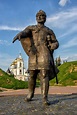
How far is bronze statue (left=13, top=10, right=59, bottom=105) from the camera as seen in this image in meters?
6.91

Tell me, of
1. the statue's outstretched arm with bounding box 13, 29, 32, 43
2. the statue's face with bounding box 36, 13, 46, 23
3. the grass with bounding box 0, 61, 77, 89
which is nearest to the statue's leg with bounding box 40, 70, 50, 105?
the statue's outstretched arm with bounding box 13, 29, 32, 43

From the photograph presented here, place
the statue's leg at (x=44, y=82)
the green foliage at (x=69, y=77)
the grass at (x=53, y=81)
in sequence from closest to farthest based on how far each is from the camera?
1. the statue's leg at (x=44, y=82)
2. the grass at (x=53, y=81)
3. the green foliage at (x=69, y=77)

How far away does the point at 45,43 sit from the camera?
714 cm

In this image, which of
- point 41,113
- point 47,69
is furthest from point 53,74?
point 41,113

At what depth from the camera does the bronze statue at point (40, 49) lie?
691 cm

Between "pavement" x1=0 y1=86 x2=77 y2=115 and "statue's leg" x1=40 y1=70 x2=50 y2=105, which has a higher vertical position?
"statue's leg" x1=40 y1=70 x2=50 y2=105

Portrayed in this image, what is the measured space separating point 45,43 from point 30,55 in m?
0.53

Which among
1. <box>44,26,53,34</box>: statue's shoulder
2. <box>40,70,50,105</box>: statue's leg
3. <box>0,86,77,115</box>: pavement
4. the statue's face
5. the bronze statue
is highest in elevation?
the statue's face

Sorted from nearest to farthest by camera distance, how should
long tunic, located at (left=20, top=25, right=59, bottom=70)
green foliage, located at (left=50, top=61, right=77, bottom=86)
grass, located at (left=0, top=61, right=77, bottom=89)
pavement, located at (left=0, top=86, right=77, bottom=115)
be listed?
pavement, located at (left=0, top=86, right=77, bottom=115) < long tunic, located at (left=20, top=25, right=59, bottom=70) < grass, located at (left=0, top=61, right=77, bottom=89) < green foliage, located at (left=50, top=61, right=77, bottom=86)

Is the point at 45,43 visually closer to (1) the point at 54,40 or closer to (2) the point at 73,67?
(1) the point at 54,40

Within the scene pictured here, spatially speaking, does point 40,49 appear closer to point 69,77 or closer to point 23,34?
point 23,34

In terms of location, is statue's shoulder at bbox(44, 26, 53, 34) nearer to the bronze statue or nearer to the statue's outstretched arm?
the bronze statue

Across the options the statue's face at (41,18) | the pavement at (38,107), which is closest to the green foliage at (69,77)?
the pavement at (38,107)

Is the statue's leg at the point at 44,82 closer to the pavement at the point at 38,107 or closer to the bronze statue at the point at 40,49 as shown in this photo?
the bronze statue at the point at 40,49
